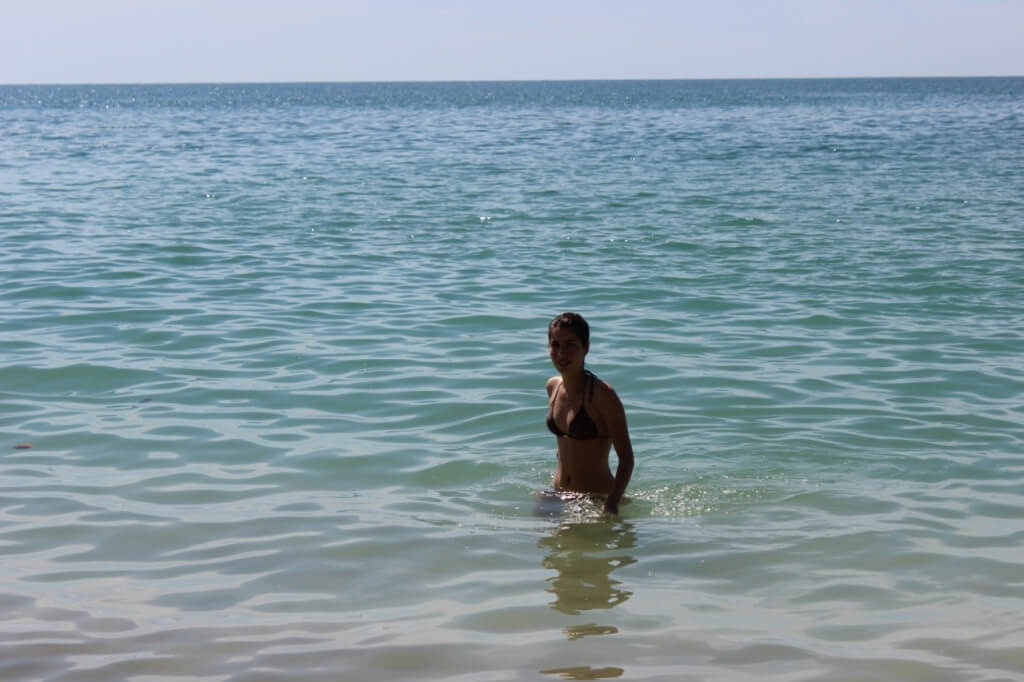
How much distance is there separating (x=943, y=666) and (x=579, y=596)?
153cm

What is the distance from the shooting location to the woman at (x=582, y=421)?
618cm

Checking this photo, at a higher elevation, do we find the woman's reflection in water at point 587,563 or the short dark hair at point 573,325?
the short dark hair at point 573,325

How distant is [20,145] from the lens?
3691 cm

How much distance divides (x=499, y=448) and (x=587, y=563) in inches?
85.4

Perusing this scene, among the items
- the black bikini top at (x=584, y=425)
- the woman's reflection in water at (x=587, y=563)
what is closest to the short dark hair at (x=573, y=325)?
the black bikini top at (x=584, y=425)

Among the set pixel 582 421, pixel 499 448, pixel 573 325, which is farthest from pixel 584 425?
pixel 499 448

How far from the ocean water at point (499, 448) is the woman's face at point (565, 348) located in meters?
0.85

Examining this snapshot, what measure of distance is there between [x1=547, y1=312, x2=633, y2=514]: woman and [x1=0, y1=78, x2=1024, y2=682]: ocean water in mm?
164

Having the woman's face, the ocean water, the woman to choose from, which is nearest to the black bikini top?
the woman

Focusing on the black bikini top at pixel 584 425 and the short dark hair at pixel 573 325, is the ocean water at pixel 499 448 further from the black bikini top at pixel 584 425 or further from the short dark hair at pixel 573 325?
the short dark hair at pixel 573 325

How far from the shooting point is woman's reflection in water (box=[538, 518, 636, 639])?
5.41 meters

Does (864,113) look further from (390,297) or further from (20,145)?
(390,297)

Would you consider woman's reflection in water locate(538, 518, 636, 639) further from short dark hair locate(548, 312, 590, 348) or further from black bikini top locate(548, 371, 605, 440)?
short dark hair locate(548, 312, 590, 348)

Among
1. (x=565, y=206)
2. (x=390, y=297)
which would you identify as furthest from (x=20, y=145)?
(x=390, y=297)
